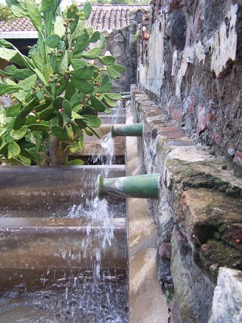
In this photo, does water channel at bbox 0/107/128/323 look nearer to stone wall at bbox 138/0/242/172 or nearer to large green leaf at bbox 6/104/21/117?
stone wall at bbox 138/0/242/172

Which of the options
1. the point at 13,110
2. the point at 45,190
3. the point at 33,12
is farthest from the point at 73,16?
the point at 45,190

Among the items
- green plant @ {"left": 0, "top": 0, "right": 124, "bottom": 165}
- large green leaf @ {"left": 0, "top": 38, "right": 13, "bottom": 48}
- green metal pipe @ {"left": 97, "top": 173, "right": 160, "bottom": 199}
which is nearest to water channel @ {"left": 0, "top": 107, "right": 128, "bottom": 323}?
green metal pipe @ {"left": 97, "top": 173, "right": 160, "bottom": 199}

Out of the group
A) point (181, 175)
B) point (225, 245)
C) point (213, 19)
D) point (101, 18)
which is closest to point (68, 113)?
point (213, 19)

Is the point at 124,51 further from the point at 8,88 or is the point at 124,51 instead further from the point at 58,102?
the point at 58,102

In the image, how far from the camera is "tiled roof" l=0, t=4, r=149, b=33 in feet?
34.6

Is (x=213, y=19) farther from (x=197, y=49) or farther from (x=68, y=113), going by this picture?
(x=68, y=113)

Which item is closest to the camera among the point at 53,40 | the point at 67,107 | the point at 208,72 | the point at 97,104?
the point at 208,72

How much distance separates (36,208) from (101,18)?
32.9 ft

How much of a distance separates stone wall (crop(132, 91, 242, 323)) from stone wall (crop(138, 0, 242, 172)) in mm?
69

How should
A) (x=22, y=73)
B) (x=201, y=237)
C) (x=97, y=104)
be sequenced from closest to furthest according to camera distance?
(x=201, y=237), (x=22, y=73), (x=97, y=104)

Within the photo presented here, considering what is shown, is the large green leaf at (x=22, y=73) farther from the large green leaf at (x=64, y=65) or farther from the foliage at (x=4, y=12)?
the foliage at (x=4, y=12)

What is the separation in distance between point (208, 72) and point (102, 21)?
10747 millimetres

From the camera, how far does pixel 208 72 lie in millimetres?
1119

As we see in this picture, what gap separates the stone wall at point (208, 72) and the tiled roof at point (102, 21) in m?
8.73
